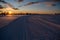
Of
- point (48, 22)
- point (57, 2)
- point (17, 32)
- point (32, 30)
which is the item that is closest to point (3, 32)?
point (17, 32)

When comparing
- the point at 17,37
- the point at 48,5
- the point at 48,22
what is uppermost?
the point at 48,5

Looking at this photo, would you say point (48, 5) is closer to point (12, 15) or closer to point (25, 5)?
point (25, 5)

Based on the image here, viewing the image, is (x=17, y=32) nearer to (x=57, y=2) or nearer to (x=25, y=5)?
(x=25, y=5)

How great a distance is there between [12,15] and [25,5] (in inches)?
11.2

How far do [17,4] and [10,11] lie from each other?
17 cm

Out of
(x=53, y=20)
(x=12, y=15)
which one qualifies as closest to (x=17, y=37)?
(x=12, y=15)

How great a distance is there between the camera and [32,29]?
11.0ft

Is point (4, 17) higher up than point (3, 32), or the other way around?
point (4, 17)

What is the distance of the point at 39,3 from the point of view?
342 cm

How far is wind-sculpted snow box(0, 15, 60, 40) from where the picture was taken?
10.7 feet

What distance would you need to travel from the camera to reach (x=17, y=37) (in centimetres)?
328

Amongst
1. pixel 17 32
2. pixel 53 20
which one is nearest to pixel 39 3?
pixel 53 20

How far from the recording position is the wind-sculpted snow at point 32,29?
3.27 meters

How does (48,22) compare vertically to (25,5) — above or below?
below
